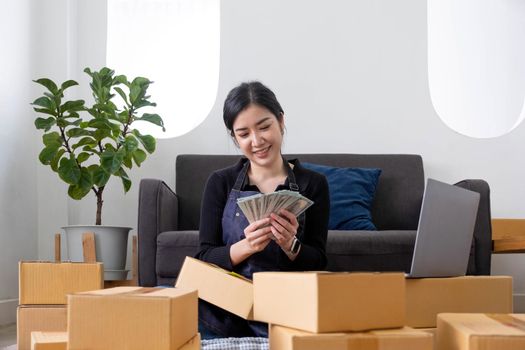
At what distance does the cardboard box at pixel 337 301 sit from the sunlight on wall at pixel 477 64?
3043 mm

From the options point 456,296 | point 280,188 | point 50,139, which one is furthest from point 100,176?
point 456,296

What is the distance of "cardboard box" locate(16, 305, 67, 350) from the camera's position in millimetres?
2248

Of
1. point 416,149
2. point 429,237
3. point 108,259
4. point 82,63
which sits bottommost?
point 108,259

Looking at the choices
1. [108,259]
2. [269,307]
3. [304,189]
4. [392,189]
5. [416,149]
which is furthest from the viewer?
[416,149]

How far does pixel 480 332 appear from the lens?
5.13ft

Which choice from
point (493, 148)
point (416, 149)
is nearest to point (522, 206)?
point (493, 148)

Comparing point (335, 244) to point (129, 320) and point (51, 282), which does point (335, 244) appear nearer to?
point (51, 282)

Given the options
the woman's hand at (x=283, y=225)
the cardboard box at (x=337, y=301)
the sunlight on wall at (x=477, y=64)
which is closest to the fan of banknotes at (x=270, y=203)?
the woman's hand at (x=283, y=225)

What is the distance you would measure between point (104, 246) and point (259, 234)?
69.8 inches

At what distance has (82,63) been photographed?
4.59 m

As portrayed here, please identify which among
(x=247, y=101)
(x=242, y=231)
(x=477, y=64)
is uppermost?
(x=477, y=64)

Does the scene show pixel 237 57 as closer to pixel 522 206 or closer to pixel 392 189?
pixel 392 189

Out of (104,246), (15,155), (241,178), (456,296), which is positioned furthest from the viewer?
(15,155)

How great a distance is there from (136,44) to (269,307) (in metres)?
3.17
